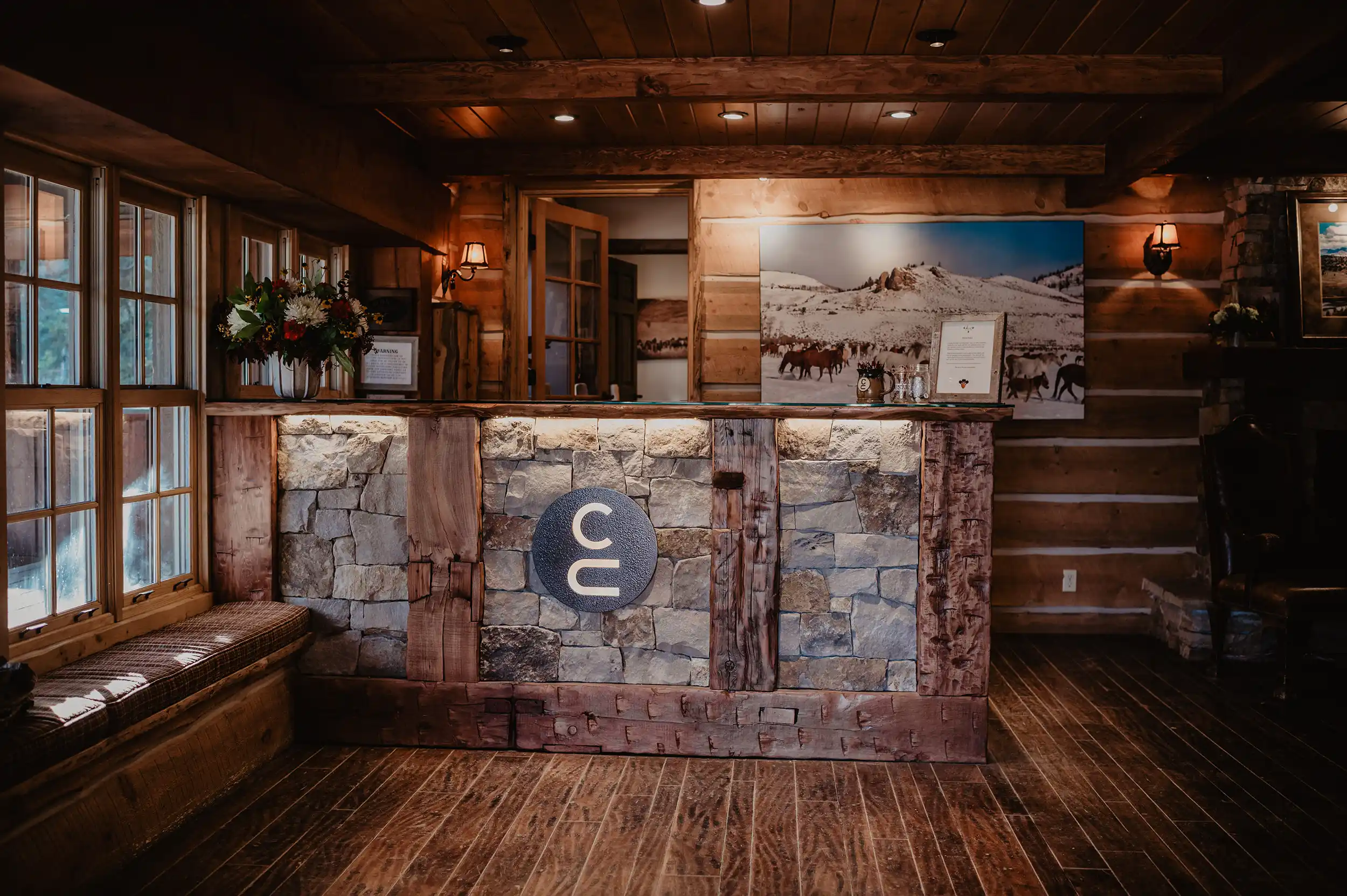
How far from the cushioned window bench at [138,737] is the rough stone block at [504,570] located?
72cm

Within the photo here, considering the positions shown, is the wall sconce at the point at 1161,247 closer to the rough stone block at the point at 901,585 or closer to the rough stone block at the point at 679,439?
the rough stone block at the point at 901,585

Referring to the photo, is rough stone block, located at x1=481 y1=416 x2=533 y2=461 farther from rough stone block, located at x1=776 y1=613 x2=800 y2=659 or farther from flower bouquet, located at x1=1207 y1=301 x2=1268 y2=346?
flower bouquet, located at x1=1207 y1=301 x2=1268 y2=346

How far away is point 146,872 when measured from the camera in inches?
105

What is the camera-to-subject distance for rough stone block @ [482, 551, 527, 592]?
3611 millimetres

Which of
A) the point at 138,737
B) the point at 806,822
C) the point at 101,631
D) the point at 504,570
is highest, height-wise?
the point at 504,570

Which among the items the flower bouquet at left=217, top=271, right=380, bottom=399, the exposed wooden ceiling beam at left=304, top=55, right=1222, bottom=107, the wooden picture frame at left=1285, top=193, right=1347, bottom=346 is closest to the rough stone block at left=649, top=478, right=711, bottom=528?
the flower bouquet at left=217, top=271, right=380, bottom=399

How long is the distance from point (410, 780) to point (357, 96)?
103 inches

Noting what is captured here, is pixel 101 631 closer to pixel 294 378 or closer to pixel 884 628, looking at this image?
pixel 294 378

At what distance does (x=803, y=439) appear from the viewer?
3506mm

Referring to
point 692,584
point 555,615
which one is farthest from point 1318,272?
point 555,615

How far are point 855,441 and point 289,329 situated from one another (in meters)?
2.11

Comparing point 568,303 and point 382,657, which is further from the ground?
point 568,303

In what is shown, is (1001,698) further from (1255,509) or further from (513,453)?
(513,453)

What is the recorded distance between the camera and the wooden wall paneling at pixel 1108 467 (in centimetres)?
541
